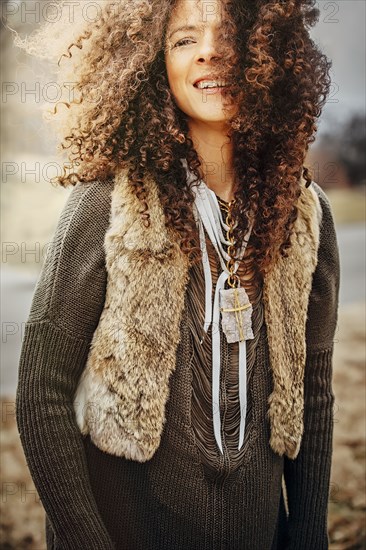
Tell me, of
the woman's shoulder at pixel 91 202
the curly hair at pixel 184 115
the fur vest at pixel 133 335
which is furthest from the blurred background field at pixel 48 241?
the fur vest at pixel 133 335

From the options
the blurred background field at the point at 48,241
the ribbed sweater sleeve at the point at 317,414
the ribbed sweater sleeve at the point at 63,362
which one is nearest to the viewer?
the ribbed sweater sleeve at the point at 63,362

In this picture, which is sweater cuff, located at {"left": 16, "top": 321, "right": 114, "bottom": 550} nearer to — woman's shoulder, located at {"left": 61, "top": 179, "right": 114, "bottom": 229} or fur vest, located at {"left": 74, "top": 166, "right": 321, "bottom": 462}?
fur vest, located at {"left": 74, "top": 166, "right": 321, "bottom": 462}

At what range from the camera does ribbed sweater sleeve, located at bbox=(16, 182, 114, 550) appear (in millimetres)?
1579

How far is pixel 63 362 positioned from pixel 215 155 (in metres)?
0.61

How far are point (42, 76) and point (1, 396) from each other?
8.24 feet

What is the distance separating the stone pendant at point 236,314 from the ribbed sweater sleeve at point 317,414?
0.73 feet

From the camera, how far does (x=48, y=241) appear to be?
4.03 metres

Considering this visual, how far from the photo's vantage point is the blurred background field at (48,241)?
10.9 feet

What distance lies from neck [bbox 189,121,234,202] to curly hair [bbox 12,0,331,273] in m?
0.02

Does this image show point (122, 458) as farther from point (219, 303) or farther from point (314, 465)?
point (314, 465)

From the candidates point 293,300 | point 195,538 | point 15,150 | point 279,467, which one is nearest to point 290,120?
point 293,300

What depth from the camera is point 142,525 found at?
171 centimetres

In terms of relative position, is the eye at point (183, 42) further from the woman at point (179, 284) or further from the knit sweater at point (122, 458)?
the knit sweater at point (122, 458)

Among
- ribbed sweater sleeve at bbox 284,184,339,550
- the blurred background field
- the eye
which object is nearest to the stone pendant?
ribbed sweater sleeve at bbox 284,184,339,550
